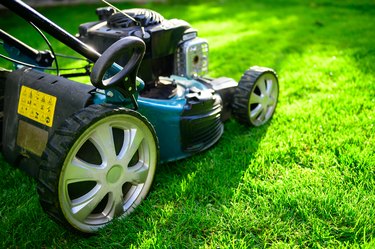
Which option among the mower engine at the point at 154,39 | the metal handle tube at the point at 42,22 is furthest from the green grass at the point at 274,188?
the metal handle tube at the point at 42,22

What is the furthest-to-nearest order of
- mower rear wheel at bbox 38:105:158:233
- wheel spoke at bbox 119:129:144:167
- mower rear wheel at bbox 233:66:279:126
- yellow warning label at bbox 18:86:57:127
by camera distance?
mower rear wheel at bbox 233:66:279:126 → yellow warning label at bbox 18:86:57:127 → wheel spoke at bbox 119:129:144:167 → mower rear wheel at bbox 38:105:158:233

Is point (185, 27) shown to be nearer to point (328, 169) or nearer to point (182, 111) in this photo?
point (182, 111)

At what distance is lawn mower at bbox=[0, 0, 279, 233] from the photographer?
1.51m

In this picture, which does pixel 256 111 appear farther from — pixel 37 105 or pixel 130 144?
pixel 37 105

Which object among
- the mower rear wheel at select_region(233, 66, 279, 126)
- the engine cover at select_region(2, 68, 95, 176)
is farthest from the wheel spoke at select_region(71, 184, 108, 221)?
the mower rear wheel at select_region(233, 66, 279, 126)

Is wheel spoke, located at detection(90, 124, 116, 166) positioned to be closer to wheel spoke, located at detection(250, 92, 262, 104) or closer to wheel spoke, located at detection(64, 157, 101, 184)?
wheel spoke, located at detection(64, 157, 101, 184)

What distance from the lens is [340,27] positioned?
4.96 meters

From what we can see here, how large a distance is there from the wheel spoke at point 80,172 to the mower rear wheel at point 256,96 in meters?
1.12

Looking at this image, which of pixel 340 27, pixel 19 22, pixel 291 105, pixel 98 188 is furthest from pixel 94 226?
pixel 19 22

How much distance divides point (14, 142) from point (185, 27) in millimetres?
1081

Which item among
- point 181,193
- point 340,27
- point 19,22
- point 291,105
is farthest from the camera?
point 19,22

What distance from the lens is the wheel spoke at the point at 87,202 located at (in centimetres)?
159

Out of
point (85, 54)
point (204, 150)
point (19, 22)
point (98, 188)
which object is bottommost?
point (19, 22)

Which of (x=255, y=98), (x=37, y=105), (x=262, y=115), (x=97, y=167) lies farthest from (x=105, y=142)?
(x=262, y=115)
